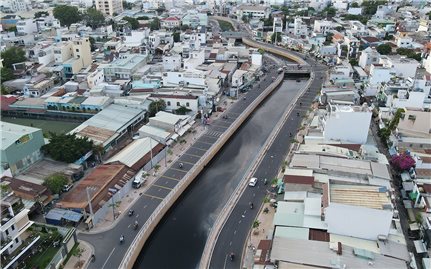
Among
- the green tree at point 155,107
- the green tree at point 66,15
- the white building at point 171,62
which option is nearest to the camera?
the green tree at point 155,107

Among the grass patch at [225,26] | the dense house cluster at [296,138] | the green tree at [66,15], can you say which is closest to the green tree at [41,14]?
the green tree at [66,15]

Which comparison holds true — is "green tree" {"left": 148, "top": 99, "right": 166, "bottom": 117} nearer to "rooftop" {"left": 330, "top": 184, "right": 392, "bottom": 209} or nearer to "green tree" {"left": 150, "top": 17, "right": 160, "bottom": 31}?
"rooftop" {"left": 330, "top": 184, "right": 392, "bottom": 209}

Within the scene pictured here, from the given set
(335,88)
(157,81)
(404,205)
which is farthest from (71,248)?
(335,88)

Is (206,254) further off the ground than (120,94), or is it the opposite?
(120,94)

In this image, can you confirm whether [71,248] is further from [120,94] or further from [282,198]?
[120,94]

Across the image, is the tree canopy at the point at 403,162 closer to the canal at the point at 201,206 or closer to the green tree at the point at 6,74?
the canal at the point at 201,206

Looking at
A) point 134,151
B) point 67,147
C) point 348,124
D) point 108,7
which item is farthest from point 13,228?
point 108,7

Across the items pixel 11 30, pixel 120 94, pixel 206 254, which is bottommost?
pixel 206 254
